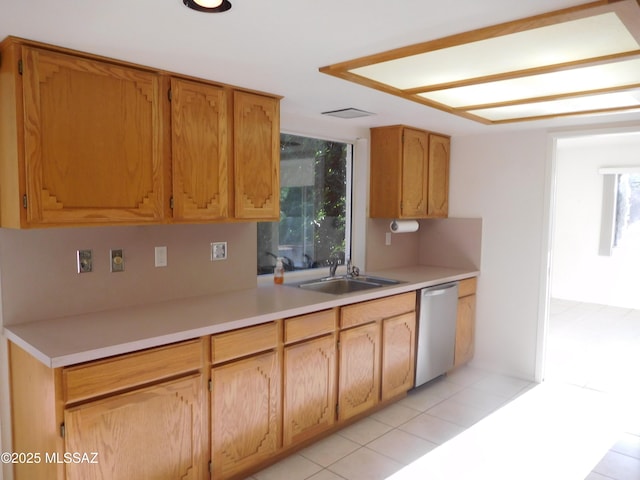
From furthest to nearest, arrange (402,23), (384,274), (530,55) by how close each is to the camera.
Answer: (384,274), (530,55), (402,23)

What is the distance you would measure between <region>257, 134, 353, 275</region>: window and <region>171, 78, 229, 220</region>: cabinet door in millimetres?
809

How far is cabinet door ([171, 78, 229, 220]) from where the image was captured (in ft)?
7.81

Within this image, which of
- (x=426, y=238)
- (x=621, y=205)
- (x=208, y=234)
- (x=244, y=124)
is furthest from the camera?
(x=621, y=205)

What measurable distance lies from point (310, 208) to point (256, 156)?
109cm

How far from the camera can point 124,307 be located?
98.7 inches

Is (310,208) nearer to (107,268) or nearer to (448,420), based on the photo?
(107,268)

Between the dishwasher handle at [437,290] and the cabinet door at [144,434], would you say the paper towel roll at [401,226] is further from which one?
the cabinet door at [144,434]

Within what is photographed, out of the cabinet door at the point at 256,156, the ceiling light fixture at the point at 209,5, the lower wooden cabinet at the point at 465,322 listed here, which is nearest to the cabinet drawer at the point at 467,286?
the lower wooden cabinet at the point at 465,322

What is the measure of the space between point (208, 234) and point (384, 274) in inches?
64.7

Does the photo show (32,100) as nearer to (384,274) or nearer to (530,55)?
(530,55)

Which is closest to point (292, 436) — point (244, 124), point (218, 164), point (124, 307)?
point (124, 307)

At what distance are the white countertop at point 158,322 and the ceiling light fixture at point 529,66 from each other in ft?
4.20

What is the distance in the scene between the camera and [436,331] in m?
3.74

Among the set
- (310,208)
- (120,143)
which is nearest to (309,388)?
(310,208)
